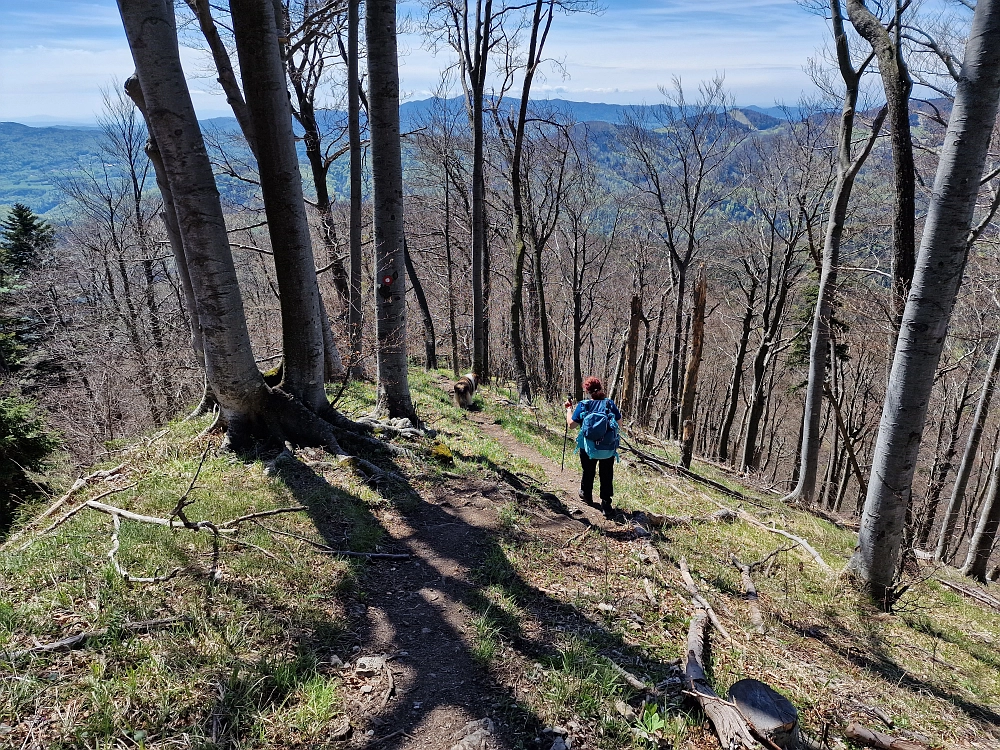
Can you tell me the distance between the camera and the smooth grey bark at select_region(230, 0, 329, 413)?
547 cm

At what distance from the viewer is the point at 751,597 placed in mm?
5777

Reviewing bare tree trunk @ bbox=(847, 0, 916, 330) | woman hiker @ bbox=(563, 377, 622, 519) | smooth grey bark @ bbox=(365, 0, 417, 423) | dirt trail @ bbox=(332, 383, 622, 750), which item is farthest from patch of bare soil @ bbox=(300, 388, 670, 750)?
bare tree trunk @ bbox=(847, 0, 916, 330)

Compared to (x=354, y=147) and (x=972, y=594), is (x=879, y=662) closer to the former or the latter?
(x=972, y=594)

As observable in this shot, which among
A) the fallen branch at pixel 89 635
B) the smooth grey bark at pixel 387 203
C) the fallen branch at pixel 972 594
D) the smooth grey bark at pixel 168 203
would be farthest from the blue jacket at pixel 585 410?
the fallen branch at pixel 972 594

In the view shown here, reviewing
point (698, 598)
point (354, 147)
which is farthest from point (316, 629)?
point (354, 147)

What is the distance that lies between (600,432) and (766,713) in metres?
3.89

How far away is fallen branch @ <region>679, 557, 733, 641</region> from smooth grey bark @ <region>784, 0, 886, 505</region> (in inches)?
286

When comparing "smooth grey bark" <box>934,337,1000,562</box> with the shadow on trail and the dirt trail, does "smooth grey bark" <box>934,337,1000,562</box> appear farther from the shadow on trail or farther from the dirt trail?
the shadow on trail

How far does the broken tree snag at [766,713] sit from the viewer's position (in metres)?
3.19

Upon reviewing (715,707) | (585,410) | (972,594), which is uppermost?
(585,410)

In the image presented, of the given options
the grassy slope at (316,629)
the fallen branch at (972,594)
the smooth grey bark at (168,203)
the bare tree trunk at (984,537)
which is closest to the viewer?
the grassy slope at (316,629)

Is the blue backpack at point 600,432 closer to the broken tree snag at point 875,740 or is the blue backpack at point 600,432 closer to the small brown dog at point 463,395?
the broken tree snag at point 875,740

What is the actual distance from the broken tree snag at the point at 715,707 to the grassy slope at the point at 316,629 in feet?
0.52

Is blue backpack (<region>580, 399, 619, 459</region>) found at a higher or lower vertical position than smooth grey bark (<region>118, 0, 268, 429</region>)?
lower
